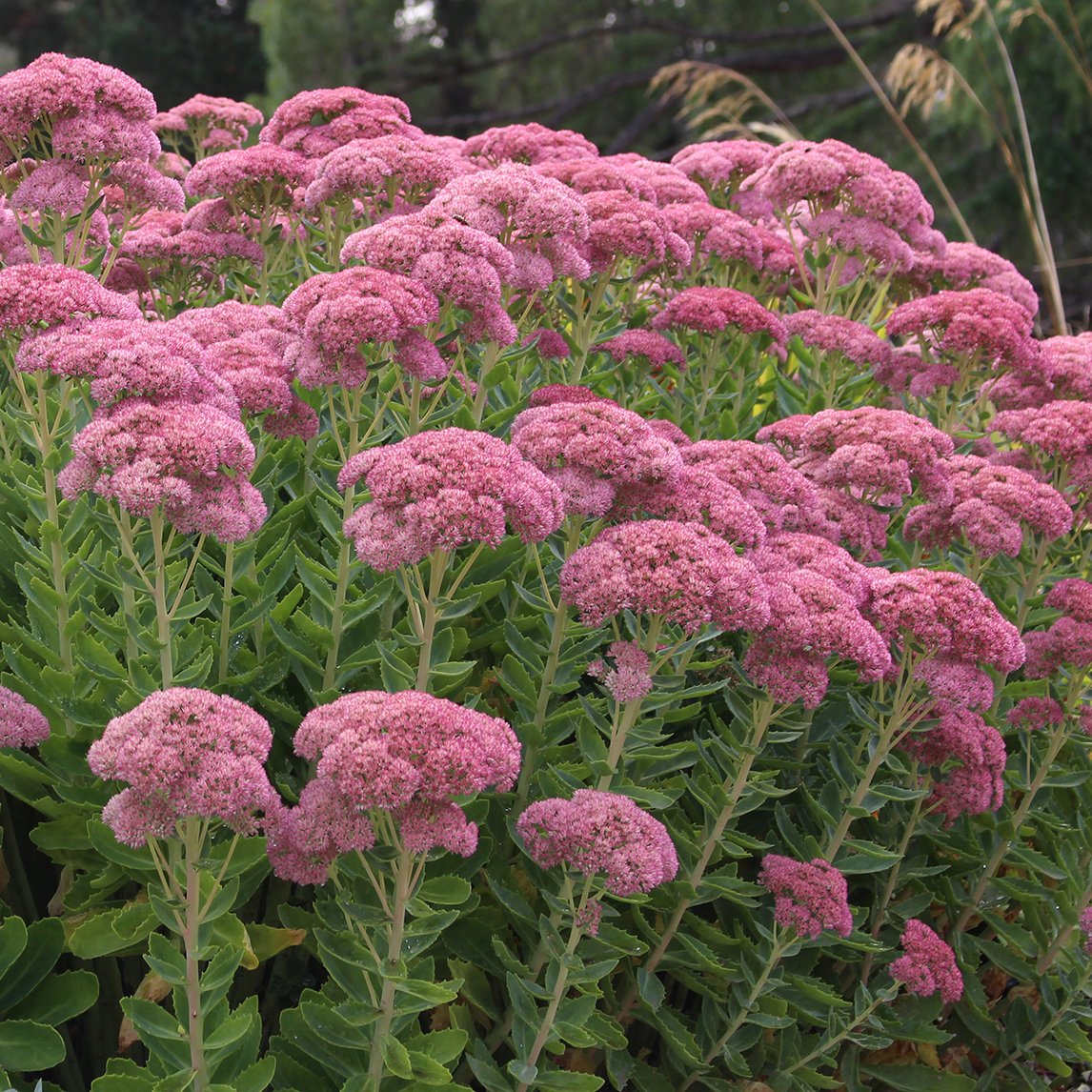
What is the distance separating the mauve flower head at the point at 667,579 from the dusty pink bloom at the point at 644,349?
4.93ft

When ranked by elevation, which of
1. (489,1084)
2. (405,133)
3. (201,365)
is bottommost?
(489,1084)

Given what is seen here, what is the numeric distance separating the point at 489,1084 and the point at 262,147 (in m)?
3.09

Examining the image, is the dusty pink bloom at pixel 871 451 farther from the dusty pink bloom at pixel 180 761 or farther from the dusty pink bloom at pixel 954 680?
the dusty pink bloom at pixel 180 761

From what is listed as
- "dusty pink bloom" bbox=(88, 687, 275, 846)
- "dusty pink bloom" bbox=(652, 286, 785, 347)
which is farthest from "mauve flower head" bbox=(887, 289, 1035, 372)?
"dusty pink bloom" bbox=(88, 687, 275, 846)

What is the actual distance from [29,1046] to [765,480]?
206cm

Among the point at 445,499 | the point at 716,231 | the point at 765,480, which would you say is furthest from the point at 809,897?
the point at 716,231

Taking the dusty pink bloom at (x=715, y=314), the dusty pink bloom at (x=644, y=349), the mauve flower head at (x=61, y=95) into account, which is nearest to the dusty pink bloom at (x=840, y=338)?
the dusty pink bloom at (x=715, y=314)

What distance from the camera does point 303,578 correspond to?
114 inches

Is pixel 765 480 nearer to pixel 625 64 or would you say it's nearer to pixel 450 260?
pixel 450 260

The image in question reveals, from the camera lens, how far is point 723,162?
17.0ft

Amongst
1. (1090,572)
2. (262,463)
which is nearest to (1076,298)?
(1090,572)

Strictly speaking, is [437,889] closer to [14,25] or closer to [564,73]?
[564,73]

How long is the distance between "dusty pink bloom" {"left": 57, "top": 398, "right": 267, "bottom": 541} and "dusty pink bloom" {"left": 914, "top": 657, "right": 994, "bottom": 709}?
5.09 ft

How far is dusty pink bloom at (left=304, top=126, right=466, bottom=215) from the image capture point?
12.0 feet
